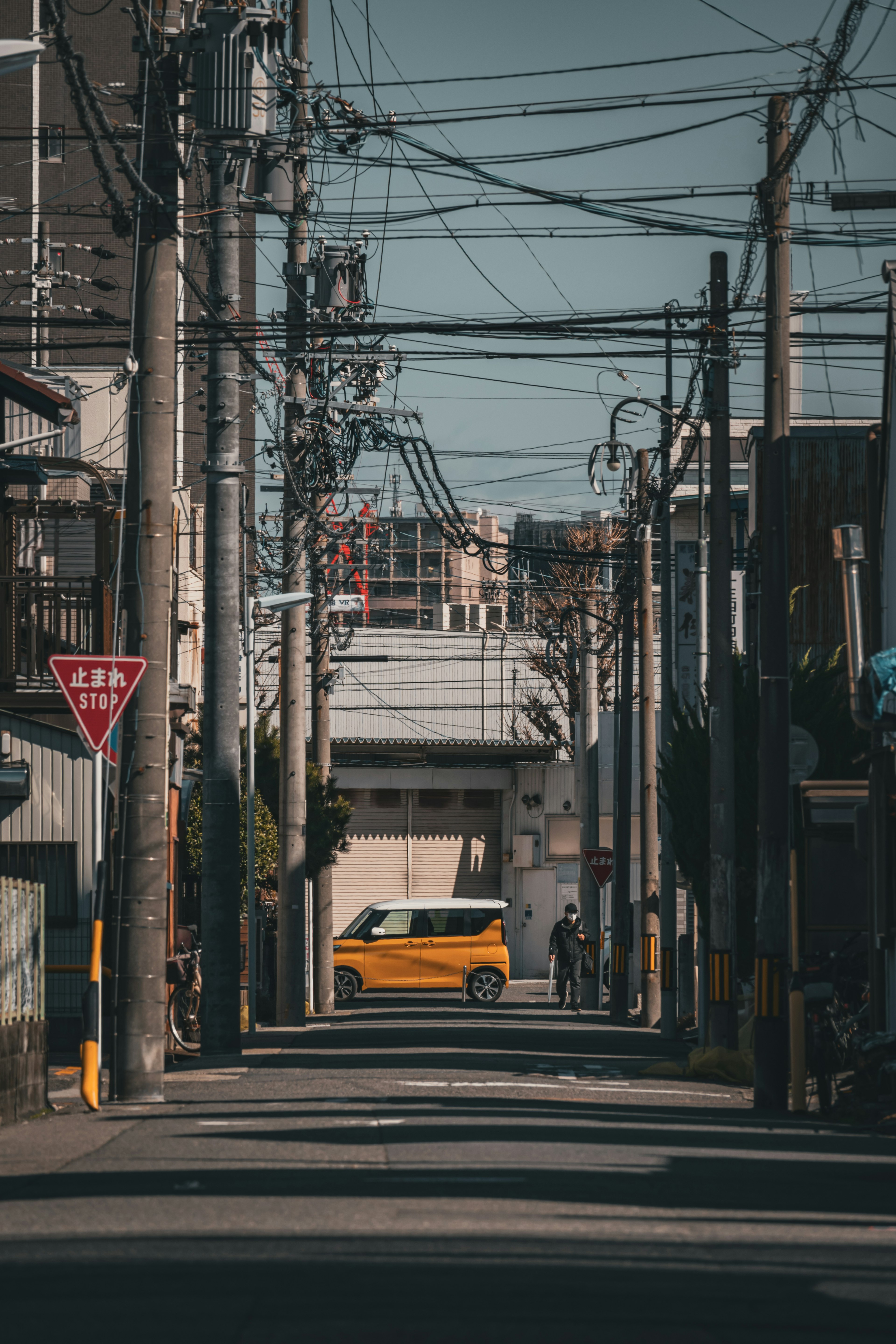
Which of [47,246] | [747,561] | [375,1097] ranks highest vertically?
[47,246]

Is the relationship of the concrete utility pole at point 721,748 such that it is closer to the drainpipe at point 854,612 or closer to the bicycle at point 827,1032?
the bicycle at point 827,1032

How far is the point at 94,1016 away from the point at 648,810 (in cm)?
1763

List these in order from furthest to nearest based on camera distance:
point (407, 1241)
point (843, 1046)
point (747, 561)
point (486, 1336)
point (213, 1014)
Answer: point (747, 561)
point (213, 1014)
point (843, 1046)
point (407, 1241)
point (486, 1336)

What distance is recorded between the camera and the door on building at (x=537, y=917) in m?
54.9

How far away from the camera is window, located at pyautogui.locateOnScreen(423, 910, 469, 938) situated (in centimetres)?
3881

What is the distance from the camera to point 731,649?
20.2 m

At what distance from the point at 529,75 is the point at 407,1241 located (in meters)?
12.7

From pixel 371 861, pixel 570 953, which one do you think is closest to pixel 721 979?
pixel 570 953

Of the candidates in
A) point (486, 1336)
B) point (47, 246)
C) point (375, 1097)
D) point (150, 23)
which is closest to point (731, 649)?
point (375, 1097)

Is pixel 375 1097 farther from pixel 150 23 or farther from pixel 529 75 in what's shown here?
pixel 529 75

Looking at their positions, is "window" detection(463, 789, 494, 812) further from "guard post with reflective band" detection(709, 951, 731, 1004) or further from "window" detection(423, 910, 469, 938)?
"guard post with reflective band" detection(709, 951, 731, 1004)

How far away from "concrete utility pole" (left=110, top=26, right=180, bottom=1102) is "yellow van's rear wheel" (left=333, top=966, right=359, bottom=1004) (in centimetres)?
2487

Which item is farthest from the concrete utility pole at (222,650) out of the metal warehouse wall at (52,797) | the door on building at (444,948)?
the door on building at (444,948)

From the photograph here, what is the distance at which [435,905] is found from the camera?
38.8 m
